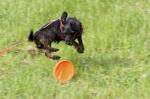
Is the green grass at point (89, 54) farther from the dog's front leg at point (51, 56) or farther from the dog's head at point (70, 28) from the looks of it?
the dog's head at point (70, 28)

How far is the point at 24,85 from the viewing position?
5625 millimetres

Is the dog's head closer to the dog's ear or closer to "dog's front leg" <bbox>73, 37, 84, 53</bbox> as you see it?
the dog's ear

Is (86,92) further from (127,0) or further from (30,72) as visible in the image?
(127,0)

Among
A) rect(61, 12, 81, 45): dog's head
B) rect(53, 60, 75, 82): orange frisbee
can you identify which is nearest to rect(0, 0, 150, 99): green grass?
rect(53, 60, 75, 82): orange frisbee

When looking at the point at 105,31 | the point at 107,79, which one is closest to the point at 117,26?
the point at 105,31

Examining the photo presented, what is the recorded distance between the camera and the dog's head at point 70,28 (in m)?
5.59

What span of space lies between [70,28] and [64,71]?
0.54 m

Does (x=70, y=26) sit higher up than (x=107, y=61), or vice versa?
(x=70, y=26)

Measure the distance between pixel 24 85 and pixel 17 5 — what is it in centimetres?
236

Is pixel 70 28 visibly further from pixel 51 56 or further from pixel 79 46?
pixel 51 56

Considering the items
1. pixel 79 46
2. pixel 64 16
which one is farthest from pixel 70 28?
pixel 79 46

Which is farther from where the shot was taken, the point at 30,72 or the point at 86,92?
the point at 30,72

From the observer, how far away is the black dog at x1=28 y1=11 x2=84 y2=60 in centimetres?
561

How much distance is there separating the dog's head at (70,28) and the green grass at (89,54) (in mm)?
485
